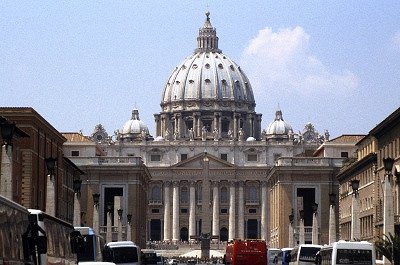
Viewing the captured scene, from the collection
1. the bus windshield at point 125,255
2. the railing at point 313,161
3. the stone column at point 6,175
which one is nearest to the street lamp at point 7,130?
the stone column at point 6,175

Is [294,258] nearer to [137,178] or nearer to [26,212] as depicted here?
[26,212]

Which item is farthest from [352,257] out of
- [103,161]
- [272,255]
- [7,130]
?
[103,161]

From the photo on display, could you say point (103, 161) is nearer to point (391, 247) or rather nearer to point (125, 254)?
point (125, 254)

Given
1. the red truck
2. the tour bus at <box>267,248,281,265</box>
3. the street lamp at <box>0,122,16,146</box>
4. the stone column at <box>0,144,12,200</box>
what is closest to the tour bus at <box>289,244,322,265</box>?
the red truck

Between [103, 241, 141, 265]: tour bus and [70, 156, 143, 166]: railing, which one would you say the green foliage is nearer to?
[103, 241, 141, 265]: tour bus

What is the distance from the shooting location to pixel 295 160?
147 metres

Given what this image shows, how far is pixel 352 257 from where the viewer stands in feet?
149

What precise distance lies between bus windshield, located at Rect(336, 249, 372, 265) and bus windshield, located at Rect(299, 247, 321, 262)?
48.1ft

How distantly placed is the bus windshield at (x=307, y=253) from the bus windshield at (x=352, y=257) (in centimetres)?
1465

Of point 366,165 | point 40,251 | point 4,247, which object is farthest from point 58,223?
point 366,165

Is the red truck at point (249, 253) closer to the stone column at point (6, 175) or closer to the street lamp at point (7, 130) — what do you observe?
A: the stone column at point (6, 175)

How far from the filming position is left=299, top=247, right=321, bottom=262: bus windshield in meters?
60.4

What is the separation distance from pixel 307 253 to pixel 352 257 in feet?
50.9

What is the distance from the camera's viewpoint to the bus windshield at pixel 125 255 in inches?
2196
